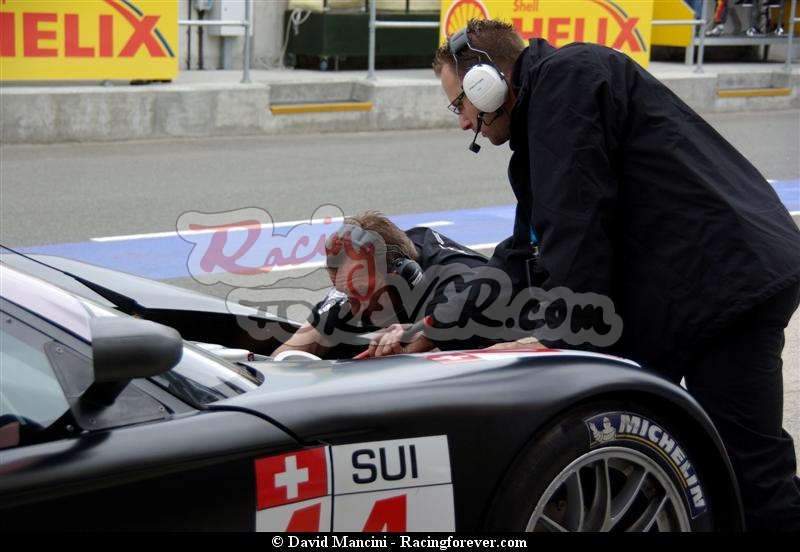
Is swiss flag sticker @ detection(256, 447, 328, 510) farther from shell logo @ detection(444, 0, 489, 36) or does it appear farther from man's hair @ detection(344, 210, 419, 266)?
shell logo @ detection(444, 0, 489, 36)

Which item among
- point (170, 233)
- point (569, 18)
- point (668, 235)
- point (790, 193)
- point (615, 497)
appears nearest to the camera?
point (615, 497)

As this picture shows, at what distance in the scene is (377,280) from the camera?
4.29 metres

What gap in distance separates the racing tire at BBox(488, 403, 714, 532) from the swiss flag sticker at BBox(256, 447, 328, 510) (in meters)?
0.46

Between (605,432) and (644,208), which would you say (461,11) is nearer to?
(644,208)

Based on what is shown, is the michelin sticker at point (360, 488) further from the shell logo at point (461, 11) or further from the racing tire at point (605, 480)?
the shell logo at point (461, 11)

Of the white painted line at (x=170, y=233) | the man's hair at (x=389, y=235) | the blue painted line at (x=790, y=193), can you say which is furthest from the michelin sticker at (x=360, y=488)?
the blue painted line at (x=790, y=193)

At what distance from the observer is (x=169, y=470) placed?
2492 mm

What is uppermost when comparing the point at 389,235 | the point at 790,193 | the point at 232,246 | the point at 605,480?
the point at 389,235

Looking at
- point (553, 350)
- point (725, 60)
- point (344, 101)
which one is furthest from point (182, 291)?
point (725, 60)

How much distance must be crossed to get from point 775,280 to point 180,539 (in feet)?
5.84

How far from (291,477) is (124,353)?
0.45m

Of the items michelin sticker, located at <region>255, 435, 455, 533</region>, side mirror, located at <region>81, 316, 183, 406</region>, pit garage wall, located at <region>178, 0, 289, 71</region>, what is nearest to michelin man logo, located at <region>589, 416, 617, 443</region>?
michelin sticker, located at <region>255, 435, 455, 533</region>

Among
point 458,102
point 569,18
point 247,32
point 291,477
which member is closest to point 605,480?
point 291,477

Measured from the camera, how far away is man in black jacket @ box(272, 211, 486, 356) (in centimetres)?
423
